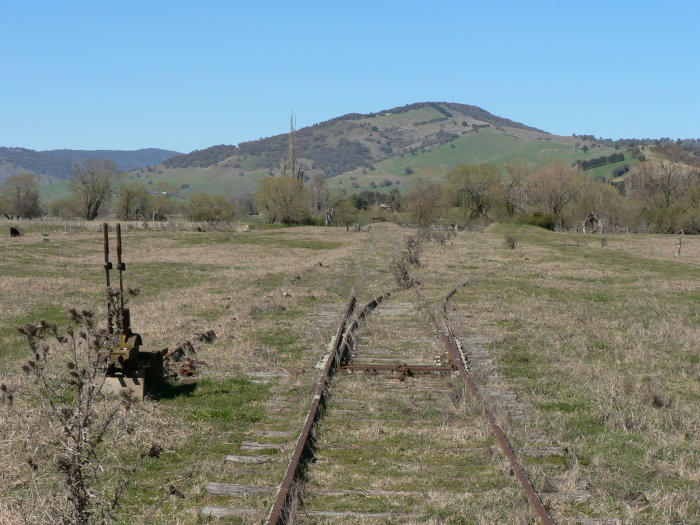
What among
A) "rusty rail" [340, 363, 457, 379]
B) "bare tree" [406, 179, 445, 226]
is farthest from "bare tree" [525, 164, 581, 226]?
"rusty rail" [340, 363, 457, 379]

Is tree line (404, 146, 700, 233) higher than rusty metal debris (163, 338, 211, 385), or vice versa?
tree line (404, 146, 700, 233)

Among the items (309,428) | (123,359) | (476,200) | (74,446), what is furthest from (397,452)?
(476,200)

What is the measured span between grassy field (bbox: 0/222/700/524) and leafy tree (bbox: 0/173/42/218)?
2990 inches

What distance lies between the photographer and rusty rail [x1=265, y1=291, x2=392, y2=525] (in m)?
5.38

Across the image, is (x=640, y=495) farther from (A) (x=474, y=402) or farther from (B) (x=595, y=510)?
(A) (x=474, y=402)

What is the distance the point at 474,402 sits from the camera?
27.7 feet

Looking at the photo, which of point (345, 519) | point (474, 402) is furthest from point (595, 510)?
point (474, 402)

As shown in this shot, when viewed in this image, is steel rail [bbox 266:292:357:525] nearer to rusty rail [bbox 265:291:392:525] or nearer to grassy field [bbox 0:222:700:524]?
rusty rail [bbox 265:291:392:525]

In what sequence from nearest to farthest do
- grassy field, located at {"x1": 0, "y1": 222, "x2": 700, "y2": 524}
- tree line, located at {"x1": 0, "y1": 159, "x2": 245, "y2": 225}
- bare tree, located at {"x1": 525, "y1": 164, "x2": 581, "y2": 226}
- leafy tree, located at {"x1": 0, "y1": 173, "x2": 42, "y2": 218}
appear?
1. grassy field, located at {"x1": 0, "y1": 222, "x2": 700, "y2": 524}
2. bare tree, located at {"x1": 525, "y1": 164, "x2": 581, "y2": 226}
3. tree line, located at {"x1": 0, "y1": 159, "x2": 245, "y2": 225}
4. leafy tree, located at {"x1": 0, "y1": 173, "x2": 42, "y2": 218}

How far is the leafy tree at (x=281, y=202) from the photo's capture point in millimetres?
96125

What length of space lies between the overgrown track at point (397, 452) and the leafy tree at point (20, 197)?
98347 millimetres

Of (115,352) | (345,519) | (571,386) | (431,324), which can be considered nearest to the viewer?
(345,519)

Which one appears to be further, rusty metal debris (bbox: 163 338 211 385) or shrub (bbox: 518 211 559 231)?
shrub (bbox: 518 211 559 231)

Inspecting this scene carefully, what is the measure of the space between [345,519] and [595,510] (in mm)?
2028
